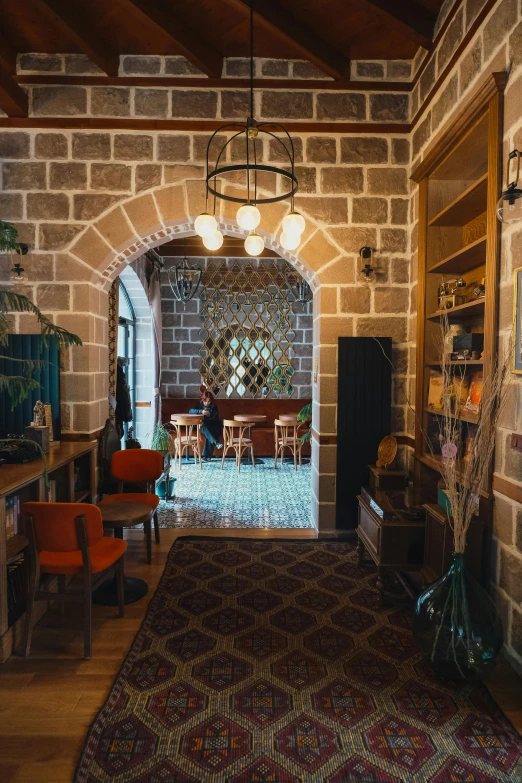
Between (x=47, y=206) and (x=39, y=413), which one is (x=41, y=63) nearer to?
(x=47, y=206)

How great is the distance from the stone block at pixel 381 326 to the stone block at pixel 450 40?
1613 millimetres

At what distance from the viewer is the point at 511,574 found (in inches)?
89.7

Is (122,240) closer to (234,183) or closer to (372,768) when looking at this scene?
(234,183)

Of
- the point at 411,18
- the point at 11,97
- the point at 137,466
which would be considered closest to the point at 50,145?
the point at 11,97

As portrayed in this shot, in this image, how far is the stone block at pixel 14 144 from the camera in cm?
372

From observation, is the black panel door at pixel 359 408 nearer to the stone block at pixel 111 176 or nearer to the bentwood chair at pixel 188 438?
the stone block at pixel 111 176

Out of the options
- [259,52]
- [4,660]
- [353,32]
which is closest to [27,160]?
[259,52]

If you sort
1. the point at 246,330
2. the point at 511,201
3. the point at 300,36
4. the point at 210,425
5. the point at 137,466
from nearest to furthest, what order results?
the point at 511,201 < the point at 300,36 < the point at 137,466 < the point at 210,425 < the point at 246,330

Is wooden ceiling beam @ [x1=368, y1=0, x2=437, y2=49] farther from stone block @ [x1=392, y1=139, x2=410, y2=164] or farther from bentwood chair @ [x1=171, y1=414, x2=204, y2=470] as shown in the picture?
bentwood chair @ [x1=171, y1=414, x2=204, y2=470]

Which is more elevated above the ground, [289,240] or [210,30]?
[210,30]

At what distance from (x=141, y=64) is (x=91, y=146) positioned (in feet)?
2.25

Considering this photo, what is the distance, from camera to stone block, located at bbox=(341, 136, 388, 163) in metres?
3.79

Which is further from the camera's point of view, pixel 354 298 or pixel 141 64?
pixel 354 298

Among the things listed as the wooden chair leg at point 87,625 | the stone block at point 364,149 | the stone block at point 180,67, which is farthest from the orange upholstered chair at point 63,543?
the stone block at point 180,67
